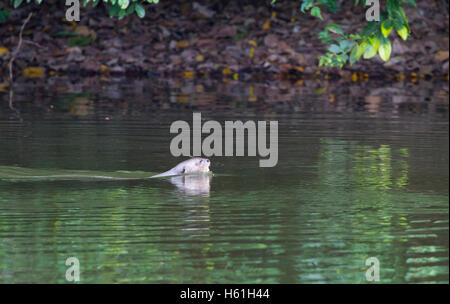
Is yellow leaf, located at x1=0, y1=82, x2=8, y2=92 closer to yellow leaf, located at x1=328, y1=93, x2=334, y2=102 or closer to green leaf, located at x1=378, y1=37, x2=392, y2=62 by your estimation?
yellow leaf, located at x1=328, y1=93, x2=334, y2=102

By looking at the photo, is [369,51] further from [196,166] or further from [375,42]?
[196,166]

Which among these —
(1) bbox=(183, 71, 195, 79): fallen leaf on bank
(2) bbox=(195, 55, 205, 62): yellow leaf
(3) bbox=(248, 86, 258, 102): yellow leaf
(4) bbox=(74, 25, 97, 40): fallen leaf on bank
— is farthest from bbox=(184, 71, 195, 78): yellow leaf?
(3) bbox=(248, 86, 258, 102): yellow leaf

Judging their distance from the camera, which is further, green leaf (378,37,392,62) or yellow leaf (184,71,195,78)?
yellow leaf (184,71,195,78)

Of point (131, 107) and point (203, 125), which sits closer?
point (203, 125)

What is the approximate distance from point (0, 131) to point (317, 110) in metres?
6.15

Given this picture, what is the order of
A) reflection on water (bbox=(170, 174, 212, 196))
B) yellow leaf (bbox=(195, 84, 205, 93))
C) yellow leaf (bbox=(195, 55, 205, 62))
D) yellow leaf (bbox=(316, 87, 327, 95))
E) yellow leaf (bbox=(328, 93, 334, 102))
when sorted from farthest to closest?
yellow leaf (bbox=(195, 55, 205, 62))
yellow leaf (bbox=(195, 84, 205, 93))
yellow leaf (bbox=(316, 87, 327, 95))
yellow leaf (bbox=(328, 93, 334, 102))
reflection on water (bbox=(170, 174, 212, 196))

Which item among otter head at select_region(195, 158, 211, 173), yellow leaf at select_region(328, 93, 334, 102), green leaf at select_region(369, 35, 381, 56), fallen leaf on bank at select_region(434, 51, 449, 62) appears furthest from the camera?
fallen leaf on bank at select_region(434, 51, 449, 62)

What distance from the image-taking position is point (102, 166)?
11.9 meters

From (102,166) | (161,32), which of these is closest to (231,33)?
(161,32)

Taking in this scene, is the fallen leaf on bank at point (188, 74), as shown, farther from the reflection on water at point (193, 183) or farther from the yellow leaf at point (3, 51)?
the reflection on water at point (193, 183)

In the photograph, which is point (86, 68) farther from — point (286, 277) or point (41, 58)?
point (286, 277)

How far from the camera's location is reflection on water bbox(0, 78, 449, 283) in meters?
7.09

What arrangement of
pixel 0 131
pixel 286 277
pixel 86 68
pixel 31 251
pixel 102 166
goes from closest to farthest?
pixel 286 277 < pixel 31 251 < pixel 102 166 < pixel 0 131 < pixel 86 68

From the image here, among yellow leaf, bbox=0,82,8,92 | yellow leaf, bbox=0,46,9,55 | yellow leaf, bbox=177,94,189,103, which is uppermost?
yellow leaf, bbox=0,46,9,55
